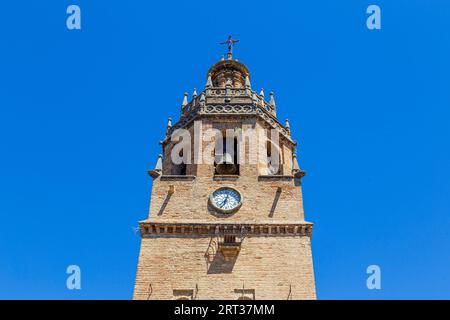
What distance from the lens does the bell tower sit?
23.0 meters

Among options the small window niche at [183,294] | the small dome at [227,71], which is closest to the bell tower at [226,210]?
the small window niche at [183,294]

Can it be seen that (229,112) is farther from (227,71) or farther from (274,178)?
(227,71)

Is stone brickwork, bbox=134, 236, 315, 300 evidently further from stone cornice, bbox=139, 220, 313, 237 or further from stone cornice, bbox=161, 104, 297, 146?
stone cornice, bbox=161, 104, 297, 146

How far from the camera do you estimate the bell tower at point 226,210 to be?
23.0 metres

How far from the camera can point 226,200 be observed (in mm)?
25922

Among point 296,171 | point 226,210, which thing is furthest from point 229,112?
point 226,210

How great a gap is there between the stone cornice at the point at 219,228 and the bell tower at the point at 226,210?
5 cm

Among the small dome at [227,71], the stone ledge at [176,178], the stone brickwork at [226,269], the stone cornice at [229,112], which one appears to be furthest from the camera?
the small dome at [227,71]

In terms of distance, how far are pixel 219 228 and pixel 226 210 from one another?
122cm

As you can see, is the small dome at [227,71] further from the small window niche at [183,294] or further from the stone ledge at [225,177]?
the small window niche at [183,294]

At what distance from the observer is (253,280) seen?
23031mm

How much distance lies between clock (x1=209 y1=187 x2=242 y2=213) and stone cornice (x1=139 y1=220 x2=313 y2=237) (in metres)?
1.12
